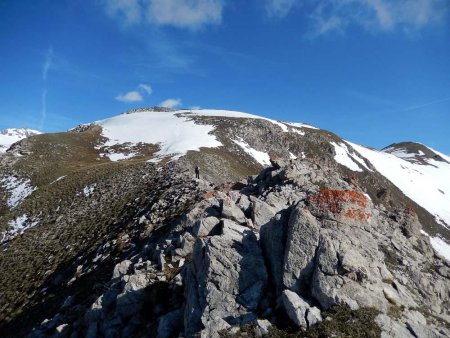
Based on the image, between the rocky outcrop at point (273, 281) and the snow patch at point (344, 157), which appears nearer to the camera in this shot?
the rocky outcrop at point (273, 281)

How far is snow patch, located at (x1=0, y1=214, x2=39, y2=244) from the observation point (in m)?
45.6

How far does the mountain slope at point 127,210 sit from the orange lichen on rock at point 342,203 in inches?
2.2

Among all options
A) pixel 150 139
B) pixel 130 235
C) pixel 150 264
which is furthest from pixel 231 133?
pixel 150 264

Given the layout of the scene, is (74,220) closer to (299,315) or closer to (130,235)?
(130,235)

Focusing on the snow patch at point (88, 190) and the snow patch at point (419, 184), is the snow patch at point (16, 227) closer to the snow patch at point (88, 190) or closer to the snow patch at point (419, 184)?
the snow patch at point (88, 190)

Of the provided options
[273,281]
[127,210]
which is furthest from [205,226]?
[127,210]

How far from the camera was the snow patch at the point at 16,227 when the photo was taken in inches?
1795

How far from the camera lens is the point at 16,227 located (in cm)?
4772

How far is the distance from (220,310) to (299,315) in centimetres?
344

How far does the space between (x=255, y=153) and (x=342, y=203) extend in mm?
82365

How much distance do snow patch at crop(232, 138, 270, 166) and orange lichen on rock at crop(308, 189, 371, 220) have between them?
7635 cm

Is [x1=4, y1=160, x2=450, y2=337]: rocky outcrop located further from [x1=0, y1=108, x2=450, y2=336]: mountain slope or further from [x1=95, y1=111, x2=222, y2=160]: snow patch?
[x1=95, y1=111, x2=222, y2=160]: snow patch

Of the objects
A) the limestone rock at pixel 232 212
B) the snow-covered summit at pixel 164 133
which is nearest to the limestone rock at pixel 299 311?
the limestone rock at pixel 232 212

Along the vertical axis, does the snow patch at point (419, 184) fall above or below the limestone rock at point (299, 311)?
above
